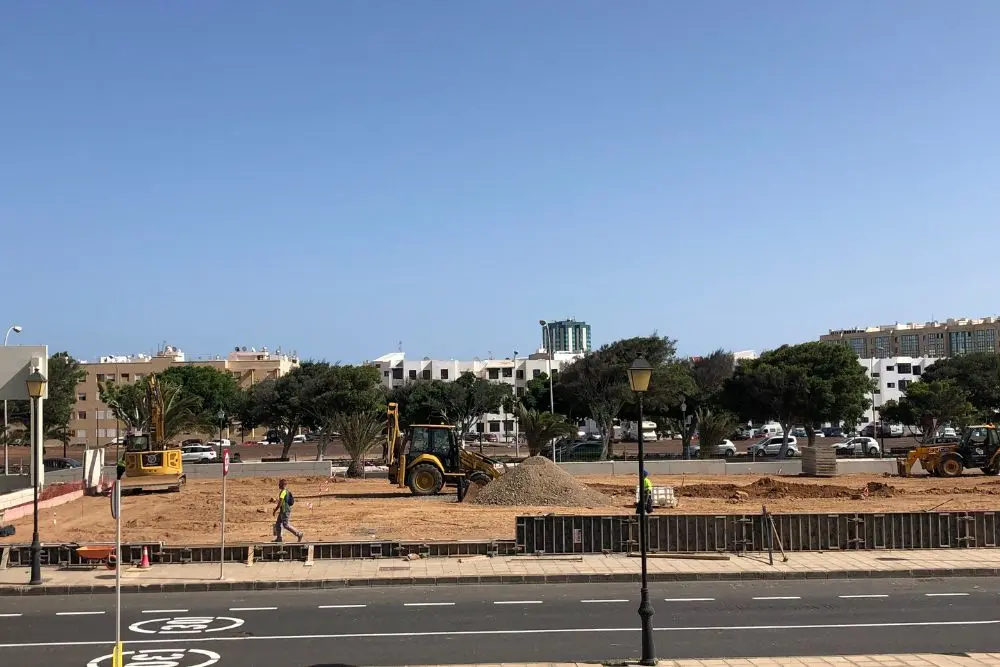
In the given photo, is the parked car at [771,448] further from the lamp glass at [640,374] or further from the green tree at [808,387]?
the lamp glass at [640,374]

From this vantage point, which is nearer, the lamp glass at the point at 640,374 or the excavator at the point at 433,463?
the lamp glass at the point at 640,374

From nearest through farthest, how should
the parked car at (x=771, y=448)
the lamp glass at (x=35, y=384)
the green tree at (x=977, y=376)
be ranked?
the lamp glass at (x=35, y=384) → the parked car at (x=771, y=448) → the green tree at (x=977, y=376)

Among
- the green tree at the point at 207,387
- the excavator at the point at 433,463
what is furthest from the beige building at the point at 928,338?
the excavator at the point at 433,463

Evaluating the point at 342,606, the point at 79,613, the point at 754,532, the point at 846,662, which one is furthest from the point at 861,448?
the point at 79,613

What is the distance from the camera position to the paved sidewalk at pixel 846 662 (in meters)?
12.1

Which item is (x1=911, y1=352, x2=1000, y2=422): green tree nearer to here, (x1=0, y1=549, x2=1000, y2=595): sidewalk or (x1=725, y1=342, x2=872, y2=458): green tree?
(x1=725, y1=342, x2=872, y2=458): green tree

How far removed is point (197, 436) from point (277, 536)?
3623 inches

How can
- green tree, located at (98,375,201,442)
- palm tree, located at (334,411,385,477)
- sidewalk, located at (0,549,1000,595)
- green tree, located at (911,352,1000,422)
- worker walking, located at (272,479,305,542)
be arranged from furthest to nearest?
1. green tree, located at (911,352,1000,422)
2. green tree, located at (98,375,201,442)
3. palm tree, located at (334,411,385,477)
4. worker walking, located at (272,479,305,542)
5. sidewalk, located at (0,549,1000,595)

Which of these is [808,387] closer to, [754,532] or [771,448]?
[771,448]

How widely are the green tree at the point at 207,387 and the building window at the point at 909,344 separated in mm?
116584

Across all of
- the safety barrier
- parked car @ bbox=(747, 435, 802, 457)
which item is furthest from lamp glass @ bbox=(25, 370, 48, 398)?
parked car @ bbox=(747, 435, 802, 457)

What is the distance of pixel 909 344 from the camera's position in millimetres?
165875

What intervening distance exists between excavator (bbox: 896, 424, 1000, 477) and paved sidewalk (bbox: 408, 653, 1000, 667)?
1364 inches

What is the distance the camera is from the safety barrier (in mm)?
21672
